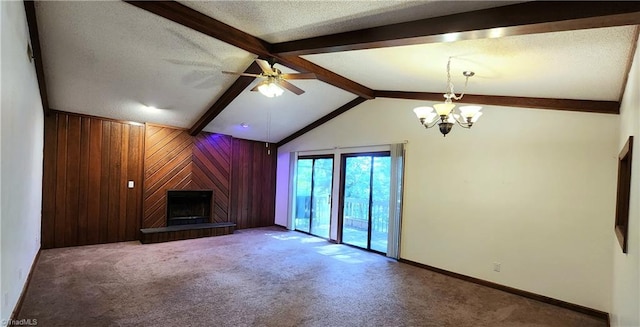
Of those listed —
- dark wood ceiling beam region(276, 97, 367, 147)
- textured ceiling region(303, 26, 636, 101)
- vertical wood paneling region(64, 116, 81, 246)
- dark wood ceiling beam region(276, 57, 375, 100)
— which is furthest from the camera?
dark wood ceiling beam region(276, 97, 367, 147)

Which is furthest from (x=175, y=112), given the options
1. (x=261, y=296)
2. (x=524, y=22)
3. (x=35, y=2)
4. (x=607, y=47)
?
(x=607, y=47)

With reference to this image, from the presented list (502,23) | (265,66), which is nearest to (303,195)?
(265,66)

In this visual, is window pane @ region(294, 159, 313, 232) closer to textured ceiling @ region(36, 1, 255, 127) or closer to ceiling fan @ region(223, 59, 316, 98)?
textured ceiling @ region(36, 1, 255, 127)

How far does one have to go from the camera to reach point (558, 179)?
3.70m

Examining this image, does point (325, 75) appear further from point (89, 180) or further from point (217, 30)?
point (89, 180)

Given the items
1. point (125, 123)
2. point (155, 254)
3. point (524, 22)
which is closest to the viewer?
point (524, 22)

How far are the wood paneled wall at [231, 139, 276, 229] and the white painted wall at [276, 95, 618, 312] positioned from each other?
12.5ft

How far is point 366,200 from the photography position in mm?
5926

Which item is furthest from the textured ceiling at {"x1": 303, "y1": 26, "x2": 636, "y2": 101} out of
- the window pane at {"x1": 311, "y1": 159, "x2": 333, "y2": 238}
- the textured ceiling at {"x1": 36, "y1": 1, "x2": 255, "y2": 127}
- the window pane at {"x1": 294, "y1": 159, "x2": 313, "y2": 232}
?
the window pane at {"x1": 294, "y1": 159, "x2": 313, "y2": 232}

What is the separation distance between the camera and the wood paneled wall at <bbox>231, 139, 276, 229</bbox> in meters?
7.45

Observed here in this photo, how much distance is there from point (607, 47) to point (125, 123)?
22.6ft

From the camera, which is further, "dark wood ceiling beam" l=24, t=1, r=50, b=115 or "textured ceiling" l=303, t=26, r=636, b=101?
"dark wood ceiling beam" l=24, t=1, r=50, b=115

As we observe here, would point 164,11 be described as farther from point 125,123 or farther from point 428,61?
point 125,123

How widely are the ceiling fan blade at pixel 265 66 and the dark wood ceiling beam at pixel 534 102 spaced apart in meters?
2.40
